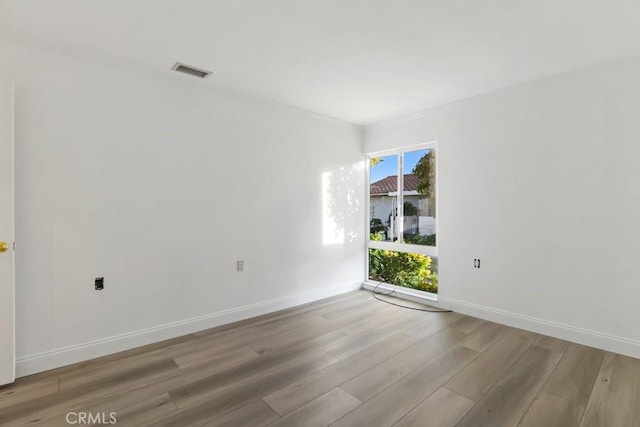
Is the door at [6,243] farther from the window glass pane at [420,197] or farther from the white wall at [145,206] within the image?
the window glass pane at [420,197]

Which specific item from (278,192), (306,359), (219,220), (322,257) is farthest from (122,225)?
(322,257)

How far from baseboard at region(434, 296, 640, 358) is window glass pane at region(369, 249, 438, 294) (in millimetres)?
497

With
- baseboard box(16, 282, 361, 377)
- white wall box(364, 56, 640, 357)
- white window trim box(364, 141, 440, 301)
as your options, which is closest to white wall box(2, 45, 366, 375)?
baseboard box(16, 282, 361, 377)

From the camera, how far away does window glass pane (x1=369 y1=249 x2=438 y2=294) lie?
4163 mm

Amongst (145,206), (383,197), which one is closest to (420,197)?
(383,197)

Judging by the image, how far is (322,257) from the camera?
4086 mm

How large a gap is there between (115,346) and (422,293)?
3.40 meters

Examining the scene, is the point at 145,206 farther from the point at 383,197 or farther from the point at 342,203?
the point at 383,197

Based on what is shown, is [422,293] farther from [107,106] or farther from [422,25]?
[107,106]

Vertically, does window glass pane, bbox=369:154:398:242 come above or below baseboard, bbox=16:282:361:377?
above

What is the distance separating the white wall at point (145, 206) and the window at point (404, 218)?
1.20 m

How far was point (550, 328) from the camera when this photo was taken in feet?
9.46

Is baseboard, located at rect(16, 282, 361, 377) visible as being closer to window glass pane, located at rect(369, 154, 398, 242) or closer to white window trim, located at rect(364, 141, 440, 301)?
white window trim, located at rect(364, 141, 440, 301)

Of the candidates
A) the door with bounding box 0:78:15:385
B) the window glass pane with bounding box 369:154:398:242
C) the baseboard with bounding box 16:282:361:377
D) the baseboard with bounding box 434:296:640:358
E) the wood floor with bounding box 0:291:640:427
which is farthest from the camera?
the window glass pane with bounding box 369:154:398:242
